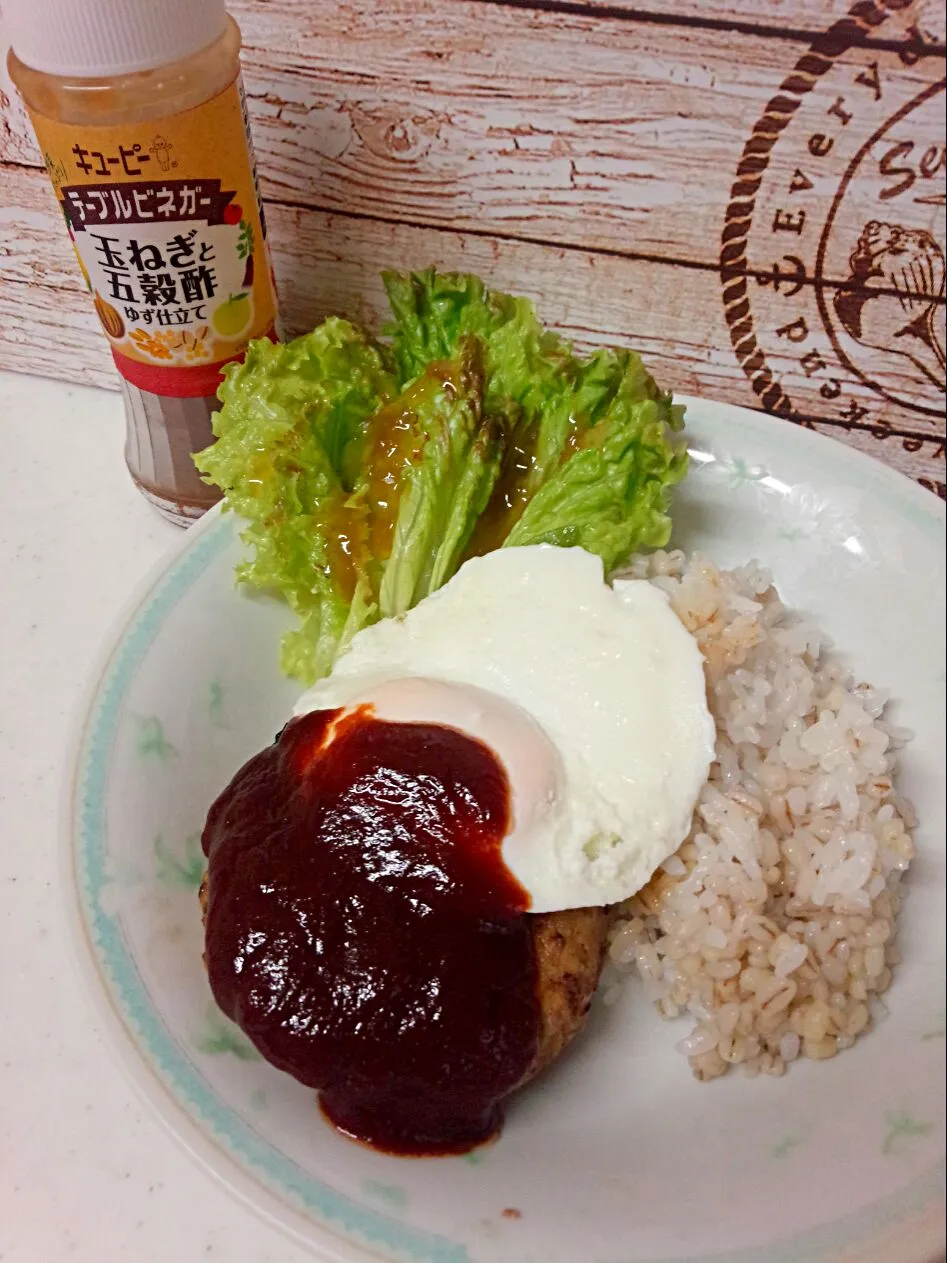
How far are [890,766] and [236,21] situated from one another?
1533 mm

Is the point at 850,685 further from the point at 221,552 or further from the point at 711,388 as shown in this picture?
the point at 221,552

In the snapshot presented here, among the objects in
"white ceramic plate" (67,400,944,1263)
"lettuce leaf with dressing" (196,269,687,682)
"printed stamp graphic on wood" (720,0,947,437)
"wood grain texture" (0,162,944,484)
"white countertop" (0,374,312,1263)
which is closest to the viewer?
"white ceramic plate" (67,400,944,1263)

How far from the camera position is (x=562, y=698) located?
1396mm

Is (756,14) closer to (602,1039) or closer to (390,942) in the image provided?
(390,942)

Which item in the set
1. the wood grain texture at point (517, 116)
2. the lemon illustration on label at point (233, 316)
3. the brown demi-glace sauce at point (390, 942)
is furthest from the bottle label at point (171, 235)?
the brown demi-glace sauce at point (390, 942)

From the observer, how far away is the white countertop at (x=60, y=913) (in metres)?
1.24

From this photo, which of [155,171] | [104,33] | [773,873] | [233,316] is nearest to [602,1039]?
[773,873]

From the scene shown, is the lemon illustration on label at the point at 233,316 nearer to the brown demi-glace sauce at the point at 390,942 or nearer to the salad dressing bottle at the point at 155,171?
the salad dressing bottle at the point at 155,171

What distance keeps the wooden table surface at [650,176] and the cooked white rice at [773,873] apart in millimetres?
526

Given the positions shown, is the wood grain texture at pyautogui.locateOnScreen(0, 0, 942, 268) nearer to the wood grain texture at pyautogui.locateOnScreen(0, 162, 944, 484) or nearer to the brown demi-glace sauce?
the wood grain texture at pyautogui.locateOnScreen(0, 162, 944, 484)

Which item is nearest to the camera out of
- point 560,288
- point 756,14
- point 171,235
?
point 756,14

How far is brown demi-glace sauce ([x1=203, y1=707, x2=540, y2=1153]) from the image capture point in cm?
116

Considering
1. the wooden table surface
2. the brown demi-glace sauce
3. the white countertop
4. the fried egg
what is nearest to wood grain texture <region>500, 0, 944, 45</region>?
the wooden table surface

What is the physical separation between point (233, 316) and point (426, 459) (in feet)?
1.31
